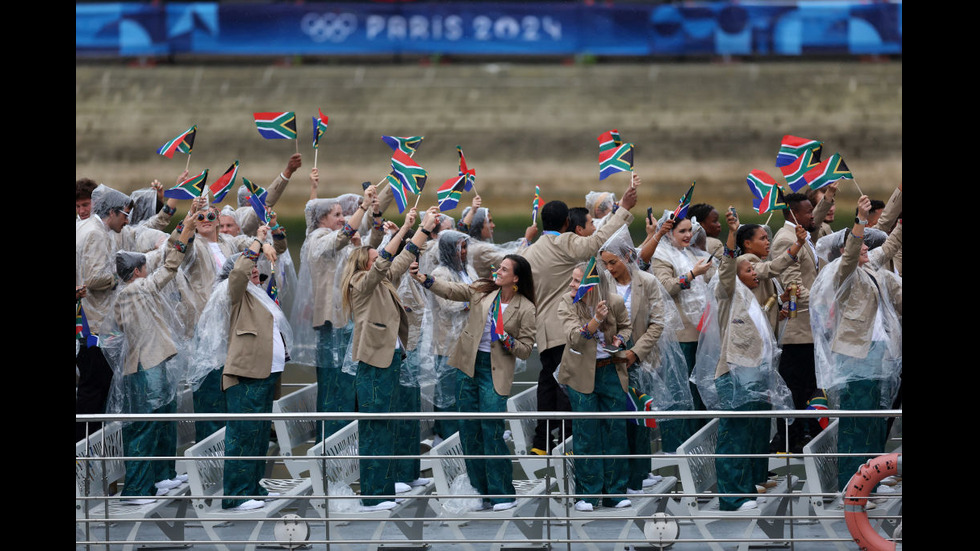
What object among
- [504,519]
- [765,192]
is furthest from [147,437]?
[765,192]

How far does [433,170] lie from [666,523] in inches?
788

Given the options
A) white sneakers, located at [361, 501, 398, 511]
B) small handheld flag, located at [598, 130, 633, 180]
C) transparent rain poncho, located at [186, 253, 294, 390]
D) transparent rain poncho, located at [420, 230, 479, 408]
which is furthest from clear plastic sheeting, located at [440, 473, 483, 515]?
small handheld flag, located at [598, 130, 633, 180]

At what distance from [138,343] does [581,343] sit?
2.76 metres

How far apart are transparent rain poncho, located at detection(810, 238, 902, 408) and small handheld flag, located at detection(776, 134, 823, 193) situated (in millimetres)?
663

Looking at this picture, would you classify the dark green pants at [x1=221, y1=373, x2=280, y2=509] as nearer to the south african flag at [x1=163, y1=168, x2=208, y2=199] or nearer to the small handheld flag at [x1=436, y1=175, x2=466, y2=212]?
the south african flag at [x1=163, y1=168, x2=208, y2=199]

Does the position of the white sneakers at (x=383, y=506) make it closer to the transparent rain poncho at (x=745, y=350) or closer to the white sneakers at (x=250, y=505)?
the white sneakers at (x=250, y=505)

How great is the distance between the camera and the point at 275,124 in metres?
8.61

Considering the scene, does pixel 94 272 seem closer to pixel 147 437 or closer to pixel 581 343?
pixel 147 437

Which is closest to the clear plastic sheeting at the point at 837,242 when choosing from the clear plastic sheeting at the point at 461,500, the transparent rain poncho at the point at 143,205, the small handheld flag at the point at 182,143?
the clear plastic sheeting at the point at 461,500

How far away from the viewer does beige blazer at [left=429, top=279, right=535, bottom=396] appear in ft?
23.2

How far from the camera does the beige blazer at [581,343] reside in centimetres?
683

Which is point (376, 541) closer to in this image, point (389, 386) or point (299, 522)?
point (299, 522)

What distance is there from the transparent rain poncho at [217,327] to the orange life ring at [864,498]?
344cm

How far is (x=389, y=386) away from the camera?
24.1 feet
